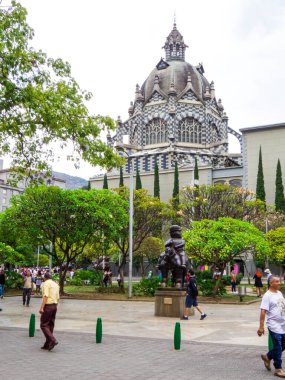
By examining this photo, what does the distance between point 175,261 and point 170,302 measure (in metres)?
1.62

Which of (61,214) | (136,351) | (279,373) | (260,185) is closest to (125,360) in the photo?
(136,351)

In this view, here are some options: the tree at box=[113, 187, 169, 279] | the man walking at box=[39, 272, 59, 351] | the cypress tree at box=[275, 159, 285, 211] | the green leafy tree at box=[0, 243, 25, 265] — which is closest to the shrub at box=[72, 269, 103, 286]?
the tree at box=[113, 187, 169, 279]

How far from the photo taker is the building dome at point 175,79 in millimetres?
88688

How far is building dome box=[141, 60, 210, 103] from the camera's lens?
88688 mm

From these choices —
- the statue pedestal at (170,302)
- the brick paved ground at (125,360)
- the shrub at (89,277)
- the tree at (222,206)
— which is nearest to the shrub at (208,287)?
the statue pedestal at (170,302)

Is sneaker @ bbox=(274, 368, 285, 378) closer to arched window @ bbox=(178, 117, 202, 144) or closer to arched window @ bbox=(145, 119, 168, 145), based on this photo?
arched window @ bbox=(178, 117, 202, 144)

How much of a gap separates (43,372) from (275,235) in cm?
3136

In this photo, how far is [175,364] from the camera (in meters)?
9.38

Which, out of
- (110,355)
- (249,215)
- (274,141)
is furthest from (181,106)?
(110,355)

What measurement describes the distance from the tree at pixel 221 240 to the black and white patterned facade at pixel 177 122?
50.6 m

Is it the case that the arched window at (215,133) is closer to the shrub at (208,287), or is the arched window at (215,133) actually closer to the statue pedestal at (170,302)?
the shrub at (208,287)

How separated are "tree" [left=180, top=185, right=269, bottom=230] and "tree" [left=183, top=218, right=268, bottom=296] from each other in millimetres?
13292

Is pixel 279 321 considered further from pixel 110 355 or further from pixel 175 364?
pixel 110 355

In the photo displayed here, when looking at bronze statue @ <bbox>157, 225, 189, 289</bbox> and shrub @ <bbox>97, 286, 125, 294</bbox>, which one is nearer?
bronze statue @ <bbox>157, 225, 189, 289</bbox>
